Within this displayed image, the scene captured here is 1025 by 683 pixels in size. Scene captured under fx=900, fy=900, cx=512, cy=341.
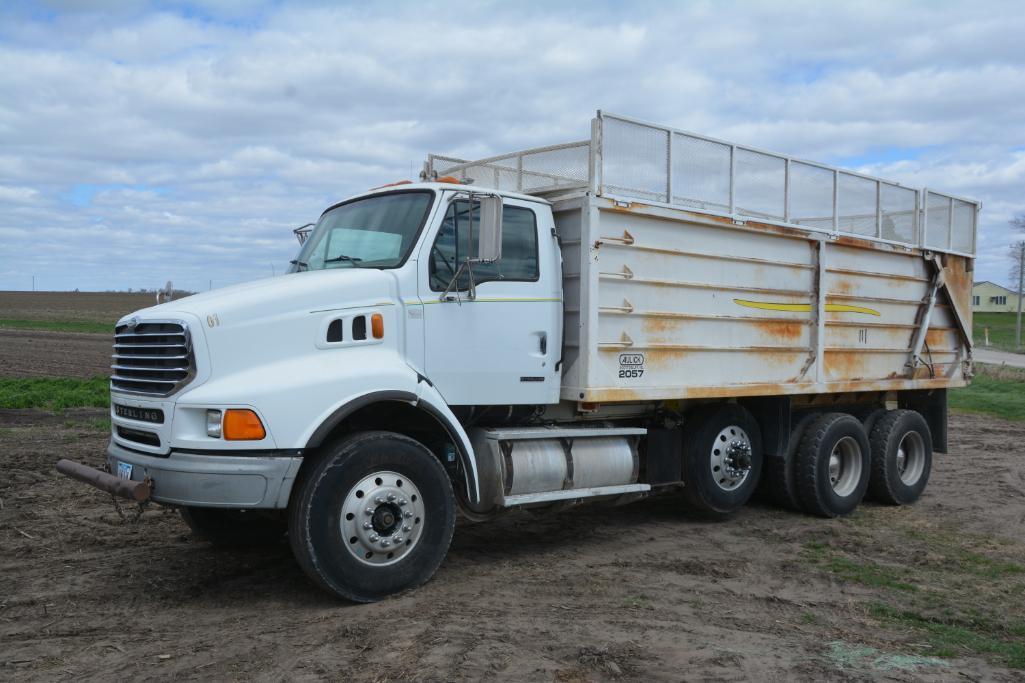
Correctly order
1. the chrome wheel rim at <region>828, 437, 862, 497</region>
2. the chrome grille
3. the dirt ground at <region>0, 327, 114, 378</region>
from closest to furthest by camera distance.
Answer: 1. the chrome grille
2. the chrome wheel rim at <region>828, 437, 862, 497</region>
3. the dirt ground at <region>0, 327, 114, 378</region>

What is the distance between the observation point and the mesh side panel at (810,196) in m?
9.60

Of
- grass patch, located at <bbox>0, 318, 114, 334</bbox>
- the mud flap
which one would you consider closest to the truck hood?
the mud flap

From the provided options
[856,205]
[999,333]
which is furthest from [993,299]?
[856,205]

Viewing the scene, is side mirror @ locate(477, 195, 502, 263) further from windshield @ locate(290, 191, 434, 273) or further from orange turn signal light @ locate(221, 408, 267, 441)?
orange turn signal light @ locate(221, 408, 267, 441)

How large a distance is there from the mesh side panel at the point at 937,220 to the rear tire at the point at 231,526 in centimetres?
833

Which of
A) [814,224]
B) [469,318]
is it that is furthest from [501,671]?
[814,224]

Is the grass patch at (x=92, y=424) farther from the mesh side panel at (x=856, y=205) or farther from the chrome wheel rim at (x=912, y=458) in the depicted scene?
the chrome wheel rim at (x=912, y=458)

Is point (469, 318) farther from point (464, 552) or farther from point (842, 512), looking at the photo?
point (842, 512)

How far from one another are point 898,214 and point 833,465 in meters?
3.16

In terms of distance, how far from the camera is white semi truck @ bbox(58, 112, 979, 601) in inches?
230

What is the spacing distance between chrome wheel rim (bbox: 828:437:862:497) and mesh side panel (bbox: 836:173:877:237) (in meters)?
2.42

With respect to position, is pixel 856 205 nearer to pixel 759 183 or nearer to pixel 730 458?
pixel 759 183

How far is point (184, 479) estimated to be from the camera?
223 inches

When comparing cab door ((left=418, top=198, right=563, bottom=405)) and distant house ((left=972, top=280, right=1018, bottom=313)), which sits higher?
distant house ((left=972, top=280, right=1018, bottom=313))
